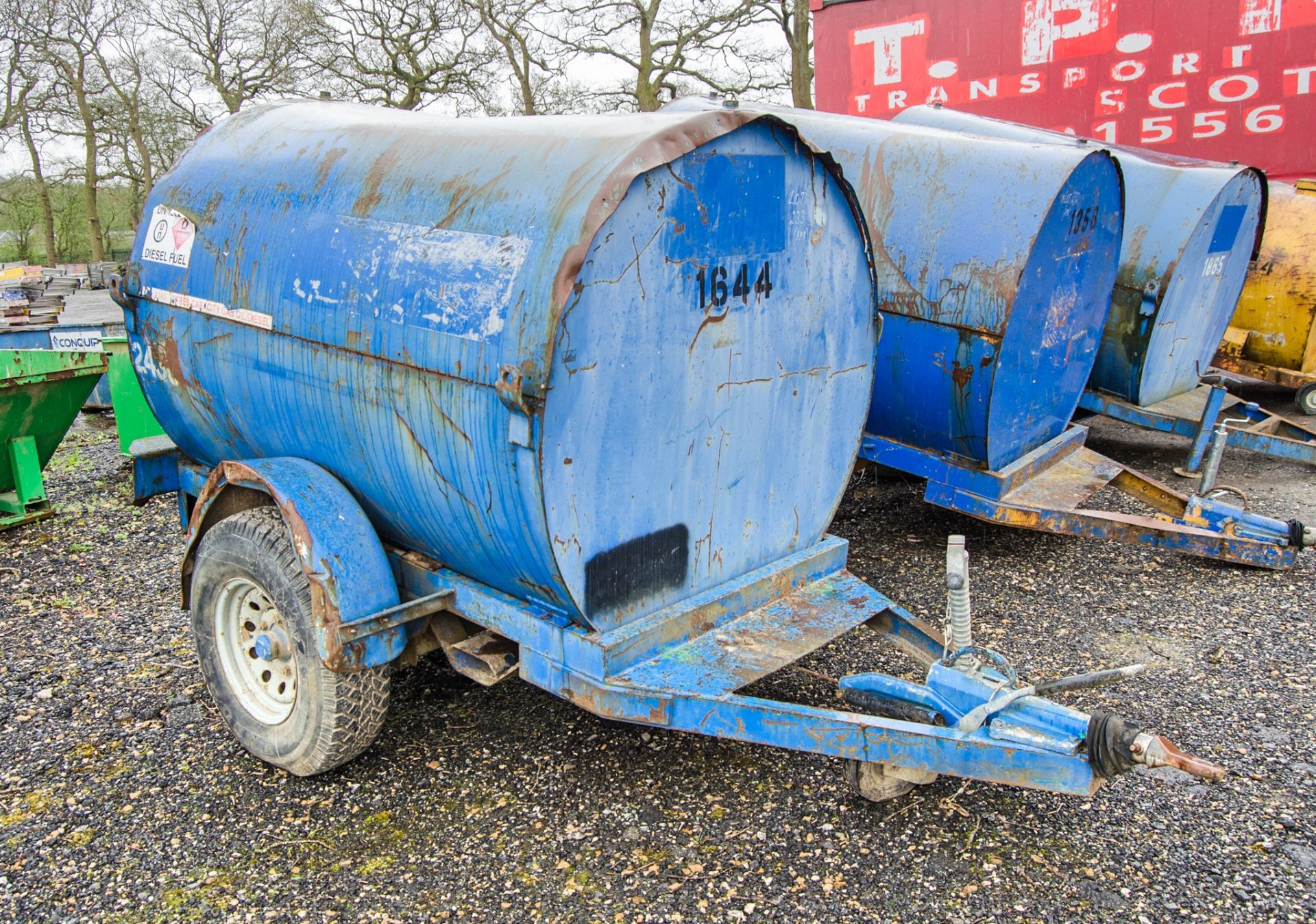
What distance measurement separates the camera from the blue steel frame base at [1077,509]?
4980 millimetres

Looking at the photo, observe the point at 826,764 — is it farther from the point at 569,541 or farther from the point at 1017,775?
the point at 569,541

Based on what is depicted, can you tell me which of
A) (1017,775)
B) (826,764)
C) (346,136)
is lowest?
(826,764)

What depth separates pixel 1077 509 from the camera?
528cm

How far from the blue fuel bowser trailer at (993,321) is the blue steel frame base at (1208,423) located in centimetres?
132

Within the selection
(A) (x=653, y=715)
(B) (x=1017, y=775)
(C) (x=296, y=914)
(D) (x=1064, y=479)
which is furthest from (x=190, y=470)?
(D) (x=1064, y=479)

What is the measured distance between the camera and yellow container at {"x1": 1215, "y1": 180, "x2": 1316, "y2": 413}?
805 cm

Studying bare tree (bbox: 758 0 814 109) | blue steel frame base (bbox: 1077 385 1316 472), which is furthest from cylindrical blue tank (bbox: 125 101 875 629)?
bare tree (bbox: 758 0 814 109)

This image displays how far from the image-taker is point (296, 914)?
2.90m

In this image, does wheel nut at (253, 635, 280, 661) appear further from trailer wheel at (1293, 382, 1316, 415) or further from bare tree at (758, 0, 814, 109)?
bare tree at (758, 0, 814, 109)

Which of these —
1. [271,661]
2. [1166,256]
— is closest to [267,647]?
[271,661]

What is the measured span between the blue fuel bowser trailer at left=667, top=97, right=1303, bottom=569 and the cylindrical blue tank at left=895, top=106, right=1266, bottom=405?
0.98 meters

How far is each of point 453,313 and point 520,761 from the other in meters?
1.66

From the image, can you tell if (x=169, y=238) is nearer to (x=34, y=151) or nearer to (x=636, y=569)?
(x=636, y=569)

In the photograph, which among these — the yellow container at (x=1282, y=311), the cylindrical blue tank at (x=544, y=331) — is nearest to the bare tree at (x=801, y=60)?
the yellow container at (x=1282, y=311)
